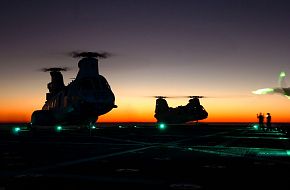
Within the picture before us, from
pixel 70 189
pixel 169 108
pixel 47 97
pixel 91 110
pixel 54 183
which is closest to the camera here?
pixel 70 189

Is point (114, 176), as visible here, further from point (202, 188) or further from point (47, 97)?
point (47, 97)

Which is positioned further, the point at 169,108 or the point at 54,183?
the point at 169,108

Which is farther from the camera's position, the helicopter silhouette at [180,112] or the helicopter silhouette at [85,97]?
the helicopter silhouette at [180,112]

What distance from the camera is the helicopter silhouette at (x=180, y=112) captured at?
99.4 m

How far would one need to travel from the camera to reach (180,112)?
336ft

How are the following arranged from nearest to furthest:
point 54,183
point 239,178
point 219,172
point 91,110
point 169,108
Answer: point 54,183 < point 239,178 < point 219,172 < point 91,110 < point 169,108

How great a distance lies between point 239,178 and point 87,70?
88.5 ft

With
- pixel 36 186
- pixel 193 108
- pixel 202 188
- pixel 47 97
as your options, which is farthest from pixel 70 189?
pixel 193 108

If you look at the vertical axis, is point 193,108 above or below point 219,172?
above

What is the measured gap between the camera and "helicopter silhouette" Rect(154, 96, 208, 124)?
99.4 m

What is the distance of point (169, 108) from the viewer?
354 feet

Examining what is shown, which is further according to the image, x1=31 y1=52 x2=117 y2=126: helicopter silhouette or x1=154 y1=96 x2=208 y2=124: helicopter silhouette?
x1=154 y1=96 x2=208 y2=124: helicopter silhouette

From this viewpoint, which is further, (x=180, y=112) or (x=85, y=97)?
(x=180, y=112)

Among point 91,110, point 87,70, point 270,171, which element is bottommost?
point 270,171
